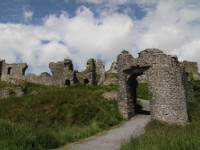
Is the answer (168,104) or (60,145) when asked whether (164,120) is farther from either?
(60,145)

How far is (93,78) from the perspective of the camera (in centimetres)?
3231

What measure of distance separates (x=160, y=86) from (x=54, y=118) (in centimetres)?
804

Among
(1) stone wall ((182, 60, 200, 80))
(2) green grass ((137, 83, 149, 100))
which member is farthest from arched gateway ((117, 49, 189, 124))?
(1) stone wall ((182, 60, 200, 80))

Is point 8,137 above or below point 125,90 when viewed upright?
below

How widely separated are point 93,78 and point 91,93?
12.9m

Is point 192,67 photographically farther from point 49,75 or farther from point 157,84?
point 157,84

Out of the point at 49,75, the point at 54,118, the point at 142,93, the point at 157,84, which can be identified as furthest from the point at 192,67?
the point at 54,118

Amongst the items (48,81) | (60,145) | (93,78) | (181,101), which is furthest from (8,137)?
(48,81)

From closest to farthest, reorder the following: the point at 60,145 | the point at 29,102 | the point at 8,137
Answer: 1. the point at 8,137
2. the point at 60,145
3. the point at 29,102

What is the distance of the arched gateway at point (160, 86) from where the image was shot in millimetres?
14633

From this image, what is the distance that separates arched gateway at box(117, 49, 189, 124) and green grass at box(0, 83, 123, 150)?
2349mm

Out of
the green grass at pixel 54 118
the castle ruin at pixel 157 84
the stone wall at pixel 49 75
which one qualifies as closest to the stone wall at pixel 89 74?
the stone wall at pixel 49 75

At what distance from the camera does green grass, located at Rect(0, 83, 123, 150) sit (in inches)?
361

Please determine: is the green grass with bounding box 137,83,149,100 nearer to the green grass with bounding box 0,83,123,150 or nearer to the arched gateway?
the green grass with bounding box 0,83,123,150
